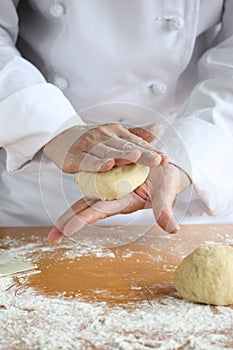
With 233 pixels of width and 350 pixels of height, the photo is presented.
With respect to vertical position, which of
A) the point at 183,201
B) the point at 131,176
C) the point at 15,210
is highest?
the point at 131,176

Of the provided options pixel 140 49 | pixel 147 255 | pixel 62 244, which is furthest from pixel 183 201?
pixel 140 49

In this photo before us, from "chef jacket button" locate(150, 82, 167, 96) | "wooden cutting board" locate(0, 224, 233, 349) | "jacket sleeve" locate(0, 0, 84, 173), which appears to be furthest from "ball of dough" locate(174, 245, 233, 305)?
"chef jacket button" locate(150, 82, 167, 96)

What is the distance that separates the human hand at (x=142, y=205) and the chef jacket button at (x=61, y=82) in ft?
1.20

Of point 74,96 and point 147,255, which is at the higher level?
point 74,96

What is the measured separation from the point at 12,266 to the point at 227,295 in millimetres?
339

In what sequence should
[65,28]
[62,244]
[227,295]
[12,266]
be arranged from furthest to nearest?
[65,28] < [62,244] < [12,266] < [227,295]

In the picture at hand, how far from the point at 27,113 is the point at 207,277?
1.48 ft

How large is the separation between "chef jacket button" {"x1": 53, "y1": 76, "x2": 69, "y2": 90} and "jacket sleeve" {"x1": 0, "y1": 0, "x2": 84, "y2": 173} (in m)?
0.11

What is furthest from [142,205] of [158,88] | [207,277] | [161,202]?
[158,88]

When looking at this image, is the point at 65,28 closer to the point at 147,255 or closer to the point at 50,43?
the point at 50,43

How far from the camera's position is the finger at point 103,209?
1.05 m

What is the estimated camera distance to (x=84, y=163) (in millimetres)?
1014

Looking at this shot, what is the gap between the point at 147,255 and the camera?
44.9 inches

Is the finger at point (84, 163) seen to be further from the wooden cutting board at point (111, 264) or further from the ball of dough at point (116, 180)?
the wooden cutting board at point (111, 264)
